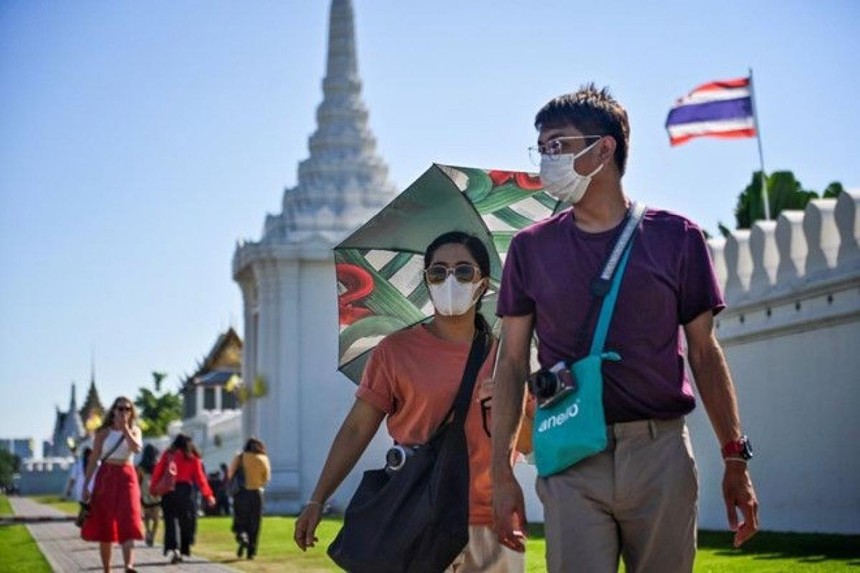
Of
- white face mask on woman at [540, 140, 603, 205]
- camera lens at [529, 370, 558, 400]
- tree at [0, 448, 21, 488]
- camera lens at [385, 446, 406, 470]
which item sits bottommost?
tree at [0, 448, 21, 488]

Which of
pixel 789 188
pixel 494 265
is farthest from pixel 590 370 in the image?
pixel 789 188

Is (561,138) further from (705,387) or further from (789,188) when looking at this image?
(789,188)

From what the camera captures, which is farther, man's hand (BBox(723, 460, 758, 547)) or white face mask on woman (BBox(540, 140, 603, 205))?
white face mask on woman (BBox(540, 140, 603, 205))

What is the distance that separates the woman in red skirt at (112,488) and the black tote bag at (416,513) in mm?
9352

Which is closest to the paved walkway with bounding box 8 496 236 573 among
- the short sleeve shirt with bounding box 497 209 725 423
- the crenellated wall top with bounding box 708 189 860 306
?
the crenellated wall top with bounding box 708 189 860 306

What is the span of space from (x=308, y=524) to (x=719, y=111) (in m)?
21.6

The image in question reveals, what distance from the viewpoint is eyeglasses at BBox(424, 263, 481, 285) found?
716 cm

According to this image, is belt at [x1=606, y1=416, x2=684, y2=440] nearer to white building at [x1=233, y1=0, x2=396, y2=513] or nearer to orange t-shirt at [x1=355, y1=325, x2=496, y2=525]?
orange t-shirt at [x1=355, y1=325, x2=496, y2=525]

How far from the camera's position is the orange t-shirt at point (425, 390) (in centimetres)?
667

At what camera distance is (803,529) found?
21891mm

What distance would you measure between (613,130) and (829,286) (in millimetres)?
16233

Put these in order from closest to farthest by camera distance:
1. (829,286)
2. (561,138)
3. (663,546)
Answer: (663,546), (561,138), (829,286)

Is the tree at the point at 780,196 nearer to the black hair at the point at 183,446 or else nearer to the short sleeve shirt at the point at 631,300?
the black hair at the point at 183,446

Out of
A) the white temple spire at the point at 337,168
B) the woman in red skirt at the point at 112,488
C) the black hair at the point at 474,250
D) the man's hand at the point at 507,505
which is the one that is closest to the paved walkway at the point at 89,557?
the woman in red skirt at the point at 112,488
